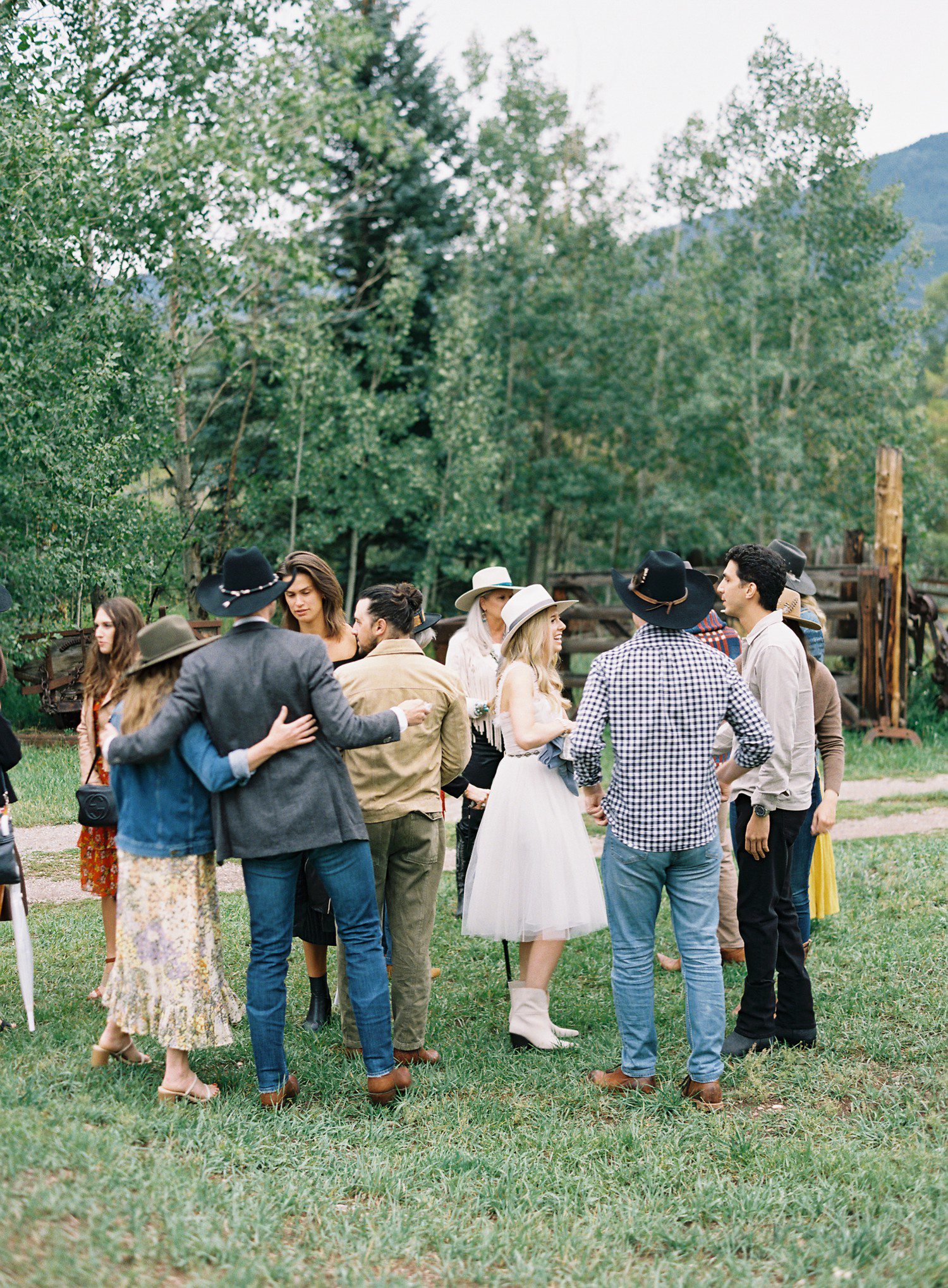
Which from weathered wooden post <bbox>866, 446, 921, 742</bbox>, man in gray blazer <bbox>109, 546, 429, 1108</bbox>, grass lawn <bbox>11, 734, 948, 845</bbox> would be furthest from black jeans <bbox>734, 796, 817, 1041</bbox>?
weathered wooden post <bbox>866, 446, 921, 742</bbox>

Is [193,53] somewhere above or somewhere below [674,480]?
above

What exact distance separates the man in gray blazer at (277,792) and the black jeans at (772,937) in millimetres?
1659

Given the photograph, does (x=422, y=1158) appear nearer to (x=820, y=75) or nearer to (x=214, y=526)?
(x=214, y=526)

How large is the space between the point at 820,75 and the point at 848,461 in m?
10.1

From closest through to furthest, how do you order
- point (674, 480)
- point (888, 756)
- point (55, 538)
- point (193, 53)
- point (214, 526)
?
point (888, 756) → point (55, 538) → point (193, 53) → point (214, 526) → point (674, 480)

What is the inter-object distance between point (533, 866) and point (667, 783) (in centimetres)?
107

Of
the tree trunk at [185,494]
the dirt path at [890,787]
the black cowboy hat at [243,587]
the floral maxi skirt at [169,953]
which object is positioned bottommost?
the dirt path at [890,787]

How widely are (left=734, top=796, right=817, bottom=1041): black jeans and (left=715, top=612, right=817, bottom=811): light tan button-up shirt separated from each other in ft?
0.39

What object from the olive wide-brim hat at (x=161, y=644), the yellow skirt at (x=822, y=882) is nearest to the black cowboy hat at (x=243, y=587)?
the olive wide-brim hat at (x=161, y=644)

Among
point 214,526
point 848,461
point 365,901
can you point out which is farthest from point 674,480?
point 365,901

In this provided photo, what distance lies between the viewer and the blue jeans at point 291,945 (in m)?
4.19

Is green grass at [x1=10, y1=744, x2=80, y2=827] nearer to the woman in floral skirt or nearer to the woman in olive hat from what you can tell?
the woman in floral skirt

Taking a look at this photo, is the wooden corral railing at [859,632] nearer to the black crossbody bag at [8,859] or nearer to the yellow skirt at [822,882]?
the yellow skirt at [822,882]

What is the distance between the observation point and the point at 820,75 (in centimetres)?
2958
